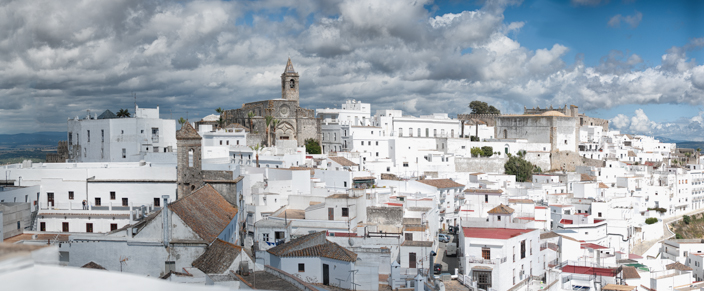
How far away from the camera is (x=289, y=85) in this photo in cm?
4859

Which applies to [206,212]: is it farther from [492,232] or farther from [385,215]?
[492,232]

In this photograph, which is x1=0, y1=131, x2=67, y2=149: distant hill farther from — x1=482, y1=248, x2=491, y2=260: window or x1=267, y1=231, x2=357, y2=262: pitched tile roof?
x1=482, y1=248, x2=491, y2=260: window

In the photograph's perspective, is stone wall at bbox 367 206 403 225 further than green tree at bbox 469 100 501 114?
No

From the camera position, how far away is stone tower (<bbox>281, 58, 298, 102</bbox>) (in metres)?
48.4

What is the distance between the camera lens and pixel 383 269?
15453mm

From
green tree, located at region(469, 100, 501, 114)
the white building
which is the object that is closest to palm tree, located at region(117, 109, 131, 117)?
the white building

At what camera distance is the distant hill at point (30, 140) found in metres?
38.9

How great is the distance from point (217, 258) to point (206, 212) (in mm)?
3085

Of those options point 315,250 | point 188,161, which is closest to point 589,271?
point 315,250

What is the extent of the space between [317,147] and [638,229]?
23251 millimetres

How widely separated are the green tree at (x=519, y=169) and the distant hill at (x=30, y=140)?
33.6 m

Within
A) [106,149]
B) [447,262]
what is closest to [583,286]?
[447,262]

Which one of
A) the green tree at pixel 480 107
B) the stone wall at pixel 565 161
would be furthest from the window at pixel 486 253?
the green tree at pixel 480 107

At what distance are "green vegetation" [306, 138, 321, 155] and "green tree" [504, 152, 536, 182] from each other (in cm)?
1524
